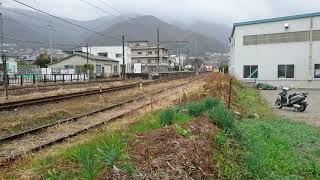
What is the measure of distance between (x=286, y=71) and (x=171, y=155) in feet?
122

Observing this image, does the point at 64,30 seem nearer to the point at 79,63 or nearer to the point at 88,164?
the point at 79,63

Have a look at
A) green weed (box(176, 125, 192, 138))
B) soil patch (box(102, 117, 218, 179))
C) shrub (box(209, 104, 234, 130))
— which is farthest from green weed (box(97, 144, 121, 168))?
shrub (box(209, 104, 234, 130))

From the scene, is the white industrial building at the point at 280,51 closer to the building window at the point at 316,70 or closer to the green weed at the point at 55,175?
the building window at the point at 316,70

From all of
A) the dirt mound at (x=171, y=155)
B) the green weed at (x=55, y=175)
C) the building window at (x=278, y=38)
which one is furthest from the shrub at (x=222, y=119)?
the building window at (x=278, y=38)

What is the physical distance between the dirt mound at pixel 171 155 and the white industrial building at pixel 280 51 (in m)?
34.2

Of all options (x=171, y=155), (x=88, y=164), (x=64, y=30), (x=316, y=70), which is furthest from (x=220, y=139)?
(x=64, y=30)

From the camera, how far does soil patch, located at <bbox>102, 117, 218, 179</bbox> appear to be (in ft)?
18.3

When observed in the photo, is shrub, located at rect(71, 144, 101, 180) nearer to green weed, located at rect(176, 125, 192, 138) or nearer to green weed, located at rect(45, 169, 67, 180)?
green weed, located at rect(45, 169, 67, 180)

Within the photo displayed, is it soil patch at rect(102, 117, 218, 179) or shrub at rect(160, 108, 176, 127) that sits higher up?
shrub at rect(160, 108, 176, 127)

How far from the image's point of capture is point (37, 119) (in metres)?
14.4

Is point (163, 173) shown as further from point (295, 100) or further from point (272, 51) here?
point (272, 51)

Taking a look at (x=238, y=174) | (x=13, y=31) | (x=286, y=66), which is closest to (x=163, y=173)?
(x=238, y=174)

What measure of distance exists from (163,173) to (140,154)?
0.92 meters

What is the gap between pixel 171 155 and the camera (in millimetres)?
6195
